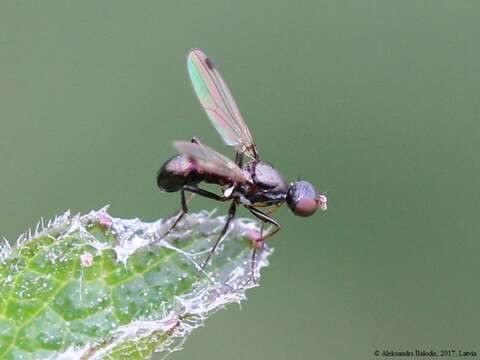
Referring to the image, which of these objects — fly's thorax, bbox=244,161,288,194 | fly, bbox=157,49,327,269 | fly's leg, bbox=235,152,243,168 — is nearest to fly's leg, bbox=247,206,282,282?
fly, bbox=157,49,327,269

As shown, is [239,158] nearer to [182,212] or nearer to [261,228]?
[182,212]

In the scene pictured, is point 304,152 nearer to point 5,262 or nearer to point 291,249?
point 291,249

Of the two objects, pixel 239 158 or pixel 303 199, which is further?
pixel 239 158

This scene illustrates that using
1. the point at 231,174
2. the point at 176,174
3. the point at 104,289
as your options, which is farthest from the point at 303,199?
the point at 104,289

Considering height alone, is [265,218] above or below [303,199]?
below

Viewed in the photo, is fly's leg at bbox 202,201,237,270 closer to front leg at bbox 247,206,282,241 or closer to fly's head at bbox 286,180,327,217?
front leg at bbox 247,206,282,241
